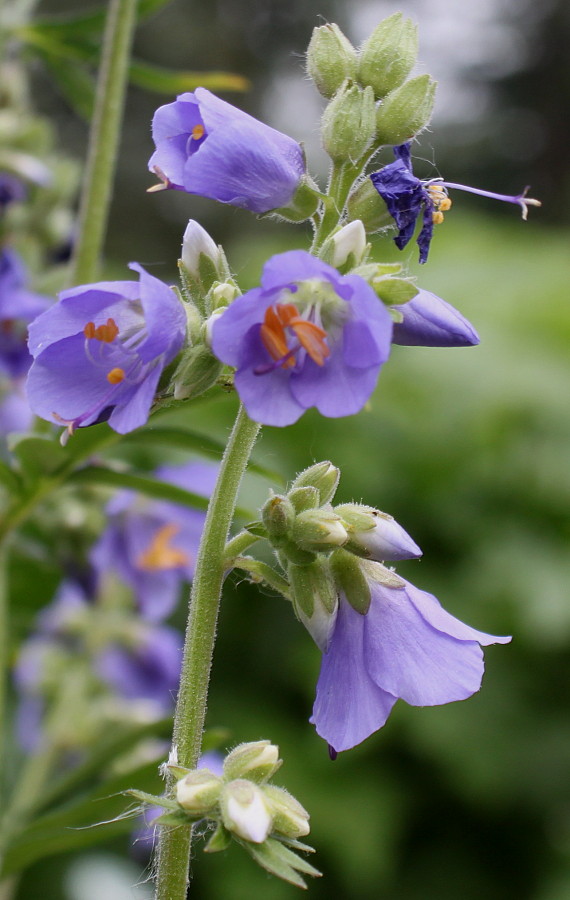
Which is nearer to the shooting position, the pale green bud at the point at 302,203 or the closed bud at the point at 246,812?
the closed bud at the point at 246,812

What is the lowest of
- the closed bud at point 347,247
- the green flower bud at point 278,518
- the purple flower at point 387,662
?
the purple flower at point 387,662

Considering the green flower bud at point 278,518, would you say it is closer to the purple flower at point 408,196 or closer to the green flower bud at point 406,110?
the purple flower at point 408,196

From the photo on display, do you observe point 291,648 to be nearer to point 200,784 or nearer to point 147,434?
point 147,434

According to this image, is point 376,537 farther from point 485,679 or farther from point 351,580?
point 485,679

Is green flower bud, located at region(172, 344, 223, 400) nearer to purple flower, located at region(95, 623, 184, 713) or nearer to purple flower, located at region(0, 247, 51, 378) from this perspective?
purple flower, located at region(0, 247, 51, 378)

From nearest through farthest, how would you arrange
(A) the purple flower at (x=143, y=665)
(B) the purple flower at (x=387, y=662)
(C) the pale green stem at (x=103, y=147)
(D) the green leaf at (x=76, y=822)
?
(B) the purple flower at (x=387, y=662)
(D) the green leaf at (x=76, y=822)
(C) the pale green stem at (x=103, y=147)
(A) the purple flower at (x=143, y=665)

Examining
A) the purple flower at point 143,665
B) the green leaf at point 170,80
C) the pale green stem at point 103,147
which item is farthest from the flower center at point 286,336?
the purple flower at point 143,665

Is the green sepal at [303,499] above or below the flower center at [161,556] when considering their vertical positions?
above

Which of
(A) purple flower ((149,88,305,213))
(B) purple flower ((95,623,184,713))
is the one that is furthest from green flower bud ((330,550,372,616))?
(B) purple flower ((95,623,184,713))
